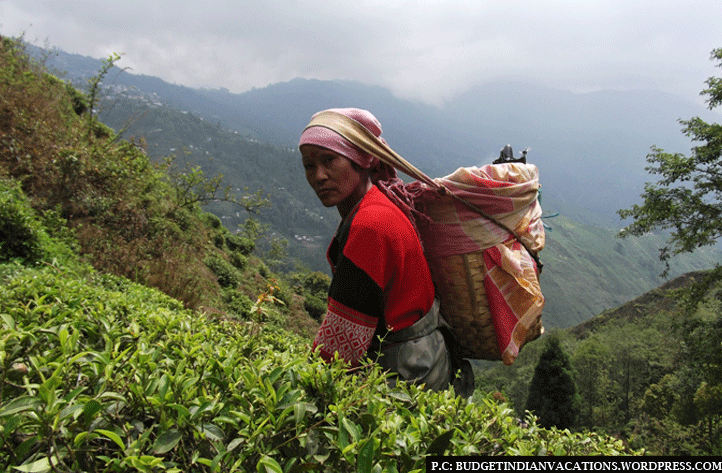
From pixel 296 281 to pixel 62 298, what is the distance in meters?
30.6

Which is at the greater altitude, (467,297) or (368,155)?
(368,155)

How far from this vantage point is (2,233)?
4.09m

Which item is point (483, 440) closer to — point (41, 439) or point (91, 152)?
point (41, 439)

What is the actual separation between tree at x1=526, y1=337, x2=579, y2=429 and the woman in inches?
1405

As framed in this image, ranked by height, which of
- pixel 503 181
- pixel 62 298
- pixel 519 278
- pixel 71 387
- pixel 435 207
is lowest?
pixel 62 298

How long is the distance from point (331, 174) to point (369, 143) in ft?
0.93

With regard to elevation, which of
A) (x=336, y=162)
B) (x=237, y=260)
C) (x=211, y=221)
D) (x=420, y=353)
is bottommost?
(x=237, y=260)

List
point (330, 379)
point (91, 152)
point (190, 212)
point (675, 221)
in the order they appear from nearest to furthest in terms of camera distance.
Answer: point (330, 379) < point (91, 152) < point (675, 221) < point (190, 212)

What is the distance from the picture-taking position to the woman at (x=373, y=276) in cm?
182

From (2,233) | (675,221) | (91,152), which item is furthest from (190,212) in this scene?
(675,221)

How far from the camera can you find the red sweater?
1.81 m

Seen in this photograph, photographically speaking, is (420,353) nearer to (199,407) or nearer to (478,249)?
(478,249)

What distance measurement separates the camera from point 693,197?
1311 centimetres

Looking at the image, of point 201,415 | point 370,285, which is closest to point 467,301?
point 370,285
